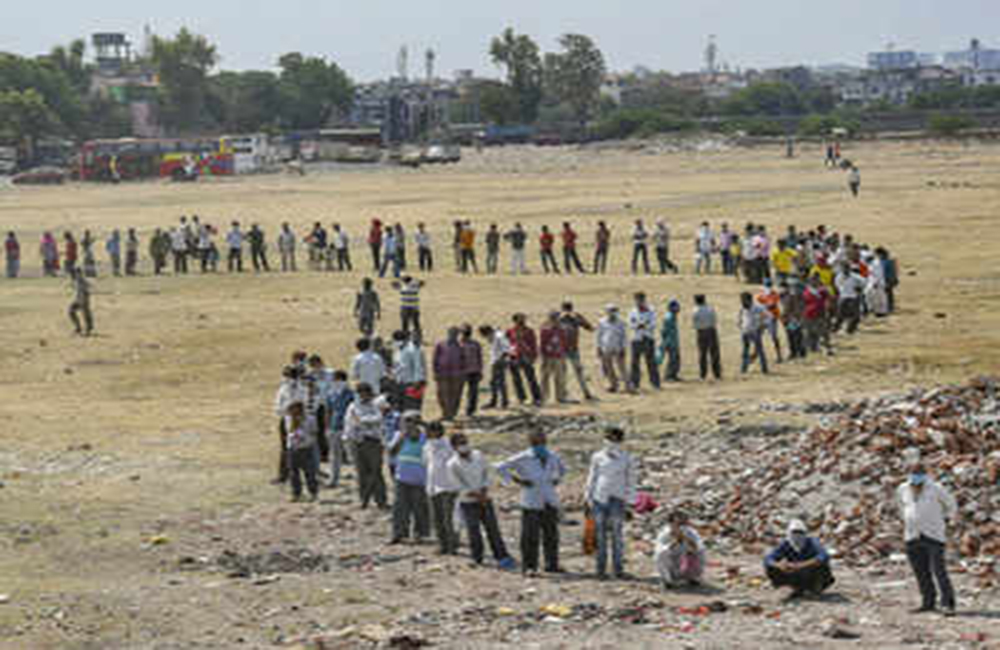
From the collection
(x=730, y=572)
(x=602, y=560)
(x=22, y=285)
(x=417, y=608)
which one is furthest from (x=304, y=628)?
(x=22, y=285)

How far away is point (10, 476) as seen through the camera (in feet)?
69.1

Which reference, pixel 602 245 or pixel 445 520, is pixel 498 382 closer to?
pixel 445 520

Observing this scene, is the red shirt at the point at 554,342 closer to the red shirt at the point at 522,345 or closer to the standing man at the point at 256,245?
the red shirt at the point at 522,345

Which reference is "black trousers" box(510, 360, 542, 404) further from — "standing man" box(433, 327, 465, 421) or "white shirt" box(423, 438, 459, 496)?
"white shirt" box(423, 438, 459, 496)

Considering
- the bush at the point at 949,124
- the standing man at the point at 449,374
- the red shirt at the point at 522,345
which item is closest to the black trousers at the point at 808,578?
the standing man at the point at 449,374

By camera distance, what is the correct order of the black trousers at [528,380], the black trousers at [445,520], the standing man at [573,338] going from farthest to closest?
the standing man at [573,338] < the black trousers at [528,380] < the black trousers at [445,520]

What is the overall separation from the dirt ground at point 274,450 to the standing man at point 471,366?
1.34 m

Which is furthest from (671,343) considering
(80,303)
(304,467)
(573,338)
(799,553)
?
(80,303)

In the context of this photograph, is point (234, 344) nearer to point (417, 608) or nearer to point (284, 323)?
point (284, 323)

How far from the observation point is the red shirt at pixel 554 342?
24.5m

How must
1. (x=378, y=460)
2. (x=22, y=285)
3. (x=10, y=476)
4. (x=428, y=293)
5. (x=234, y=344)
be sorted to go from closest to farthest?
1. (x=378, y=460)
2. (x=10, y=476)
3. (x=234, y=344)
4. (x=428, y=293)
5. (x=22, y=285)

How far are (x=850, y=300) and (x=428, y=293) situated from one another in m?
12.5

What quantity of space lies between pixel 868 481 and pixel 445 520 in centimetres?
430

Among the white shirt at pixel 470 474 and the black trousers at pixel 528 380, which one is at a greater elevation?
the white shirt at pixel 470 474
